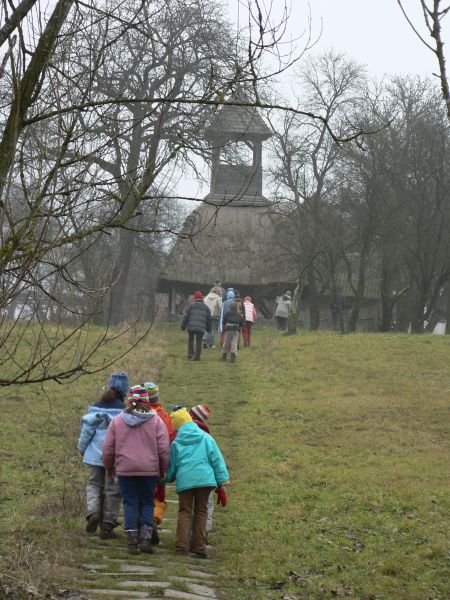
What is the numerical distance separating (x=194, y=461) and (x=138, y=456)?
547 mm

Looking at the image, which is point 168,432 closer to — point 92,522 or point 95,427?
point 95,427

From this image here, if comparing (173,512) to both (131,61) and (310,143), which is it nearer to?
(131,61)

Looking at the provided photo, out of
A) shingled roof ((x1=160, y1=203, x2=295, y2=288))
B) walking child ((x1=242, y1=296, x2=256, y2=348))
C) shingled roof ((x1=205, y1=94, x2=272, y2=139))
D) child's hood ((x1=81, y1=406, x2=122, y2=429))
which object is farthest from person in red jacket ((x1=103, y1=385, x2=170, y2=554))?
shingled roof ((x1=160, y1=203, x2=295, y2=288))

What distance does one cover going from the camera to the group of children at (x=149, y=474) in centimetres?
966

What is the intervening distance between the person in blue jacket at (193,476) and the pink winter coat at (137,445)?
15cm

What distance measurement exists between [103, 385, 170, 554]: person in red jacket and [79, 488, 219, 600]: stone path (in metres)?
0.32

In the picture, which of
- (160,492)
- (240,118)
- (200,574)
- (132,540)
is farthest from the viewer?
(240,118)

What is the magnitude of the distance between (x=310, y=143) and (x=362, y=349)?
1390 centimetres

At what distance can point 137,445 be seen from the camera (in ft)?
31.9

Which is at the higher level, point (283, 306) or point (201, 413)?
point (283, 306)

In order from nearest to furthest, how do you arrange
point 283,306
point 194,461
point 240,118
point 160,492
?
point 194,461
point 160,492
point 240,118
point 283,306

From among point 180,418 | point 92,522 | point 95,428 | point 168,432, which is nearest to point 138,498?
point 92,522

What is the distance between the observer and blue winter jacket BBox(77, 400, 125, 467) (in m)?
10.5

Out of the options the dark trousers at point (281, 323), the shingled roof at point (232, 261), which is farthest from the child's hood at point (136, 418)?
the shingled roof at point (232, 261)
